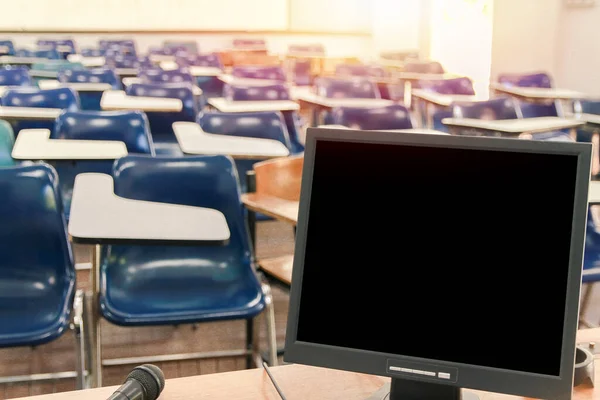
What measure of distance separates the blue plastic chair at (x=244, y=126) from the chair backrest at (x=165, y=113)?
135 centimetres

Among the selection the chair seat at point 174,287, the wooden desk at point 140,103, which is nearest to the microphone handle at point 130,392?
the chair seat at point 174,287

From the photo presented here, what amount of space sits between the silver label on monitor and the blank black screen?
19 millimetres

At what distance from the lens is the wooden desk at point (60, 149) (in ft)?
9.95

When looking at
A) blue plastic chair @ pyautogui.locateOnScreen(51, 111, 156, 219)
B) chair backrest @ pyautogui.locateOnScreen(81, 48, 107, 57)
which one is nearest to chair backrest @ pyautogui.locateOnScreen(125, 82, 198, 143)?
blue plastic chair @ pyautogui.locateOnScreen(51, 111, 156, 219)

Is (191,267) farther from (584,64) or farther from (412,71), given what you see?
(584,64)

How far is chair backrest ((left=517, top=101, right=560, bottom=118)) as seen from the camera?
19.0 feet

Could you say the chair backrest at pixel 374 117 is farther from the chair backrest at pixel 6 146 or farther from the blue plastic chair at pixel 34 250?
the blue plastic chair at pixel 34 250

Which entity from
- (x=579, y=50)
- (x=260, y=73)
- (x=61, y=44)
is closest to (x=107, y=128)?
(x=260, y=73)

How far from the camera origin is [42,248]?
2566mm

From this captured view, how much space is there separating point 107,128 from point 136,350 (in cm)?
128

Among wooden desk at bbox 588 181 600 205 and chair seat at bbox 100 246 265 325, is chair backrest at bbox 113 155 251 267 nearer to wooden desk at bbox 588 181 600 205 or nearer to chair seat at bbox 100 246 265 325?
chair seat at bbox 100 246 265 325

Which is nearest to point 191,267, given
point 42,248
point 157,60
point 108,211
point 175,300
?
point 175,300

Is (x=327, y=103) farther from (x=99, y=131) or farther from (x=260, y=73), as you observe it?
(x=260, y=73)

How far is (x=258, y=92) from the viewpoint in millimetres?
5820
